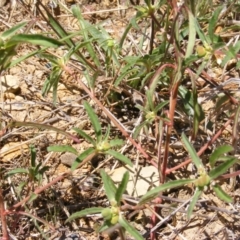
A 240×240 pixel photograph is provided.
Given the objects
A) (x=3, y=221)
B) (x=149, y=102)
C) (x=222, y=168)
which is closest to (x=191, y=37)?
(x=149, y=102)

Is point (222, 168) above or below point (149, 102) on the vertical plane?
below

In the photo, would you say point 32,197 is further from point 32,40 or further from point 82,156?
point 32,40

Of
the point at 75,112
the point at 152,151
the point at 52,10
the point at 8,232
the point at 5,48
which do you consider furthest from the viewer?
the point at 52,10

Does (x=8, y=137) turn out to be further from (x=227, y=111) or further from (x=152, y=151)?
(x=227, y=111)

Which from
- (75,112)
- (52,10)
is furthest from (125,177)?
(52,10)

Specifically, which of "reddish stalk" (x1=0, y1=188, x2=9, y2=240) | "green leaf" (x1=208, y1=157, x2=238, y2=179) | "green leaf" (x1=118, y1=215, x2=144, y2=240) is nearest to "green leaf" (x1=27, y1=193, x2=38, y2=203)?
"reddish stalk" (x1=0, y1=188, x2=9, y2=240)

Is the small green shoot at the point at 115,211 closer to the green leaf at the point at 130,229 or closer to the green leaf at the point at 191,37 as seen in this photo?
the green leaf at the point at 130,229

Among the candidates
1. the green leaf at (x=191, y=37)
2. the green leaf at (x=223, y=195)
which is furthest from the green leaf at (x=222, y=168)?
the green leaf at (x=191, y=37)

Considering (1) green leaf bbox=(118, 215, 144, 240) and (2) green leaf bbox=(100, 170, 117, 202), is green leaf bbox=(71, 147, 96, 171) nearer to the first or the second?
(2) green leaf bbox=(100, 170, 117, 202)
